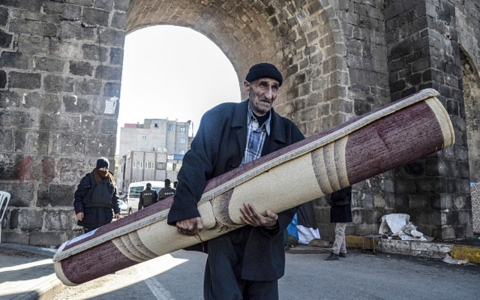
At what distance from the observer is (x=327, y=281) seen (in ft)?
14.1

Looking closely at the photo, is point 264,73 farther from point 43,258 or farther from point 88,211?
point 43,258

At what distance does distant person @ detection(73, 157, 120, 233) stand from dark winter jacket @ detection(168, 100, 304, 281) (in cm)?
352

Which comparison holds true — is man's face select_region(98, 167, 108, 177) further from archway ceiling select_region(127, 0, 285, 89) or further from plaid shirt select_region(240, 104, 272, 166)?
archway ceiling select_region(127, 0, 285, 89)

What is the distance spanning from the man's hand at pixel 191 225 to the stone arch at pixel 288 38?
629cm

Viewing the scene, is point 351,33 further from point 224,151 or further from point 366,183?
point 224,151

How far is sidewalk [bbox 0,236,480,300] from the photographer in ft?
10.5

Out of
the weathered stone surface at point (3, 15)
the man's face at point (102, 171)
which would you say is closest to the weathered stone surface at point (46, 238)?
the man's face at point (102, 171)

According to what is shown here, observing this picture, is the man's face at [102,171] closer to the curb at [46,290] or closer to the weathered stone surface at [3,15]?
the curb at [46,290]

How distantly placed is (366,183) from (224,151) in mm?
6355

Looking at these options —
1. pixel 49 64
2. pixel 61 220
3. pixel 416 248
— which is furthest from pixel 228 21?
pixel 416 248

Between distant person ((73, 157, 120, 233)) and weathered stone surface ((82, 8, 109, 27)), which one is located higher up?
weathered stone surface ((82, 8, 109, 27))

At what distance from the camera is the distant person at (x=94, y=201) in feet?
16.0

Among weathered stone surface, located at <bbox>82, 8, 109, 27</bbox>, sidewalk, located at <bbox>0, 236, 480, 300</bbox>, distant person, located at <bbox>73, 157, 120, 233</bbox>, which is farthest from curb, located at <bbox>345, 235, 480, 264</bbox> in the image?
weathered stone surface, located at <bbox>82, 8, 109, 27</bbox>

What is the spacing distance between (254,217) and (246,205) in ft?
0.21
